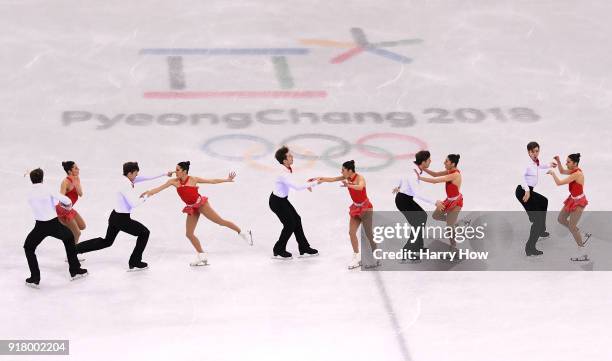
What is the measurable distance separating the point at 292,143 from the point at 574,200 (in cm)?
604

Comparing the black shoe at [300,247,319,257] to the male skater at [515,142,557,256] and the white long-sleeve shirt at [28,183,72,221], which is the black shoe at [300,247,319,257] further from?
the white long-sleeve shirt at [28,183,72,221]

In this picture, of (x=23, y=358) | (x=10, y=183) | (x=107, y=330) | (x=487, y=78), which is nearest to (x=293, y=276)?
(x=107, y=330)

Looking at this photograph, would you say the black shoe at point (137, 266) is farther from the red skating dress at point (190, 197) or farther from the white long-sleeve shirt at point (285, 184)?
the white long-sleeve shirt at point (285, 184)

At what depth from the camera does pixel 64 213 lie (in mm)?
16281

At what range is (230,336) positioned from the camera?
14578mm

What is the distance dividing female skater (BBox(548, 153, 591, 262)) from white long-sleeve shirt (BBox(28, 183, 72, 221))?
253 inches

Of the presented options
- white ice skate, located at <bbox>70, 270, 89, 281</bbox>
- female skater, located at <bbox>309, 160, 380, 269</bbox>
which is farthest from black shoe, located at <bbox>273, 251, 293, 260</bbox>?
white ice skate, located at <bbox>70, 270, 89, 281</bbox>

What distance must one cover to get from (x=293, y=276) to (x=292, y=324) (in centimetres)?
142

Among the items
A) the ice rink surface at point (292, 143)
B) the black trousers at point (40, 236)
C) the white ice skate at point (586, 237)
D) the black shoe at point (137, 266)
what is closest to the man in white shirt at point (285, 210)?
the ice rink surface at point (292, 143)

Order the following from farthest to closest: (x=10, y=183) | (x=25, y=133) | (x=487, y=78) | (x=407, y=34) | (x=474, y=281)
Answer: (x=407, y=34)
(x=487, y=78)
(x=25, y=133)
(x=10, y=183)
(x=474, y=281)

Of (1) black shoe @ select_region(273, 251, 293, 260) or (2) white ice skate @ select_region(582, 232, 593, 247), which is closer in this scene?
(1) black shoe @ select_region(273, 251, 293, 260)

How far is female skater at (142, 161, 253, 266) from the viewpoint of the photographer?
16.1 m

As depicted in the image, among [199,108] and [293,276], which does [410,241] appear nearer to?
[293,276]

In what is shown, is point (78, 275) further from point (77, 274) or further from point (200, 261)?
point (200, 261)
